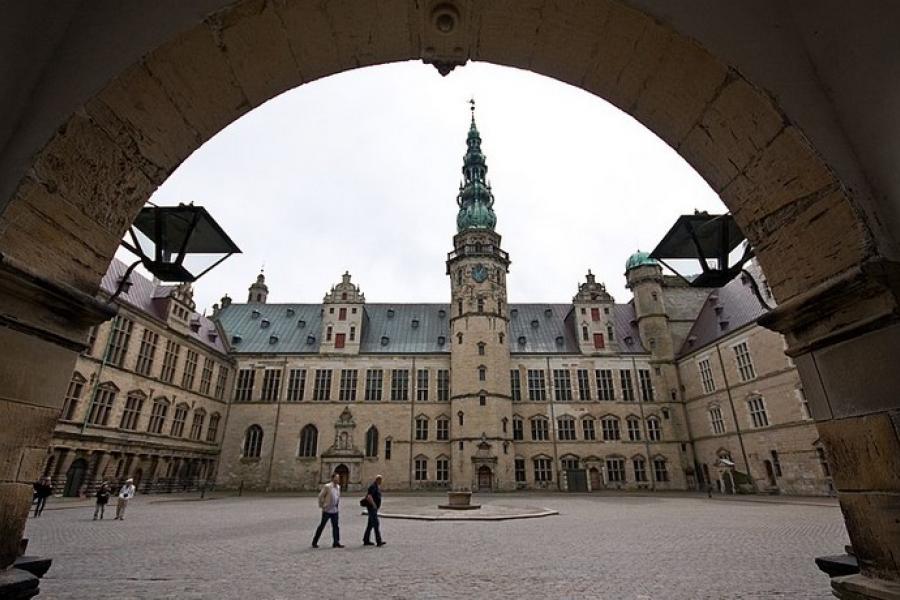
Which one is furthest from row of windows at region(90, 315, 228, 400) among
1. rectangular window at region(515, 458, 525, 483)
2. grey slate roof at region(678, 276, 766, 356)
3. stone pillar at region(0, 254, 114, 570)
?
grey slate roof at region(678, 276, 766, 356)

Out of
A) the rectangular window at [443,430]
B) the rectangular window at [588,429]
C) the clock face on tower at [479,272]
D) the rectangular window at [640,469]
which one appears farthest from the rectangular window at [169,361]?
the rectangular window at [640,469]

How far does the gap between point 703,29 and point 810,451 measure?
99.8 feet

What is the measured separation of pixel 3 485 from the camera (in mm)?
2506

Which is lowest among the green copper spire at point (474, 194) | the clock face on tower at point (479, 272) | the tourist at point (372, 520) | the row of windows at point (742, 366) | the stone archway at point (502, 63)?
the tourist at point (372, 520)

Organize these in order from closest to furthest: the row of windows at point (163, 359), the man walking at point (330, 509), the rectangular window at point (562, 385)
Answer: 1. the man walking at point (330, 509)
2. the row of windows at point (163, 359)
3. the rectangular window at point (562, 385)

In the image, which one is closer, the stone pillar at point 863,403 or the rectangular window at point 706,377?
the stone pillar at point 863,403

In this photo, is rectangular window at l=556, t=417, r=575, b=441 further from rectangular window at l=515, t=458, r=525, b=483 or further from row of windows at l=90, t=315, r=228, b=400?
row of windows at l=90, t=315, r=228, b=400

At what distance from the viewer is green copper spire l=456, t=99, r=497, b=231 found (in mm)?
42781

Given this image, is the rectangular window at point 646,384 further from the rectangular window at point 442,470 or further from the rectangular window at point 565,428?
the rectangular window at point 442,470

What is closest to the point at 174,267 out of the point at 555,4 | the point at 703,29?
the point at 555,4

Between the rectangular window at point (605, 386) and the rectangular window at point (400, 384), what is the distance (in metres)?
16.7

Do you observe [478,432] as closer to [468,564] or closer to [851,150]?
[468,564]

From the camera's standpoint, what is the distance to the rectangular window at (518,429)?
118 feet

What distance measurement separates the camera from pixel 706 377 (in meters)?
33.6
